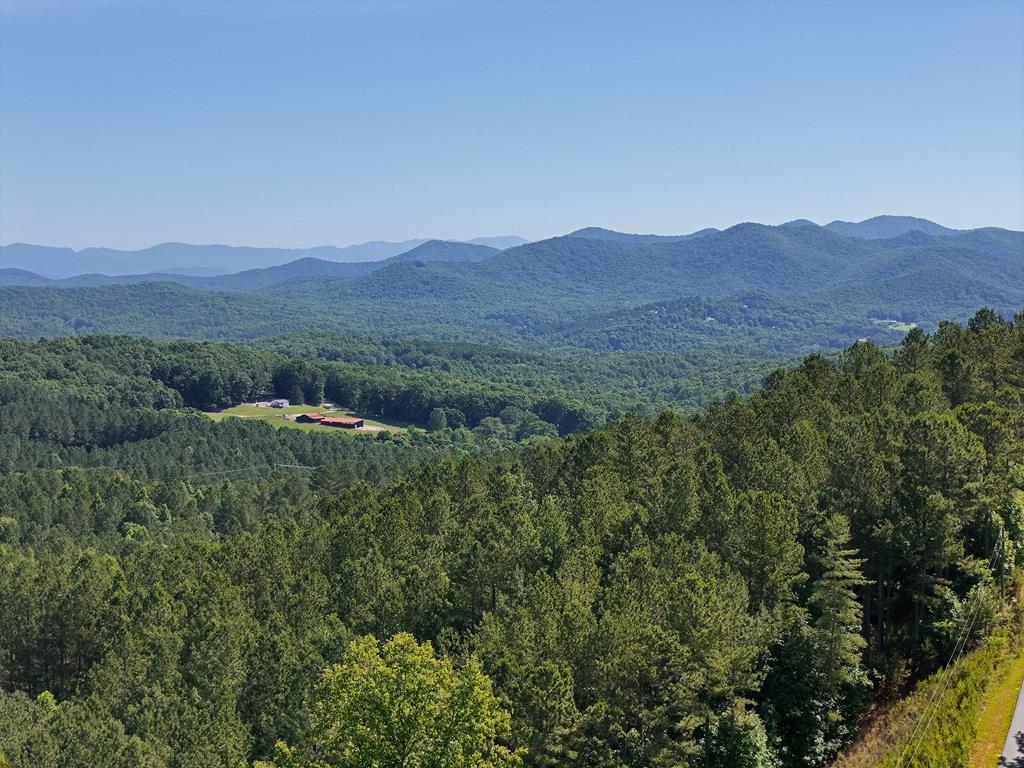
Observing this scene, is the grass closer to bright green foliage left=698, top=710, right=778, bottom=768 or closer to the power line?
the power line

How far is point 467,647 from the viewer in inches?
Answer: 1588

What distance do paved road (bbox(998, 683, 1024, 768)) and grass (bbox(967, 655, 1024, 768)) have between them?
0.49ft

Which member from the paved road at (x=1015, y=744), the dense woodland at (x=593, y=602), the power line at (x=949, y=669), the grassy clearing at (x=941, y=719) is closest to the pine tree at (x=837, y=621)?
the dense woodland at (x=593, y=602)

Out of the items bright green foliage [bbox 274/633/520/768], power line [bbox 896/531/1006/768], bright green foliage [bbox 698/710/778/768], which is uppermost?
bright green foliage [bbox 274/633/520/768]

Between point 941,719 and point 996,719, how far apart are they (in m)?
1.76

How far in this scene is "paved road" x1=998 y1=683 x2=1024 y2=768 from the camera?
28.2 meters

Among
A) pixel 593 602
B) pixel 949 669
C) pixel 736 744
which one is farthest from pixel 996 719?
pixel 593 602

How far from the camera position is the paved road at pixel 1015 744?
92.4 feet

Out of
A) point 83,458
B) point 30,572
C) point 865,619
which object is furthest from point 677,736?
point 83,458

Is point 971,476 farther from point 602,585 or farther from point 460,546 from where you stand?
point 460,546

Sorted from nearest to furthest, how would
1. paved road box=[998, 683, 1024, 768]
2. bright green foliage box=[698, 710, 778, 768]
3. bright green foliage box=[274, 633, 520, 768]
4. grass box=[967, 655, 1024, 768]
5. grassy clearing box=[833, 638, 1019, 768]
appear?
1. bright green foliage box=[274, 633, 520, 768]
2. paved road box=[998, 683, 1024, 768]
3. grass box=[967, 655, 1024, 768]
4. grassy clearing box=[833, 638, 1019, 768]
5. bright green foliage box=[698, 710, 778, 768]

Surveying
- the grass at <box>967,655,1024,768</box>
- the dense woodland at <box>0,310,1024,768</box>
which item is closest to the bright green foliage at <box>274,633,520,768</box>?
the dense woodland at <box>0,310,1024,768</box>

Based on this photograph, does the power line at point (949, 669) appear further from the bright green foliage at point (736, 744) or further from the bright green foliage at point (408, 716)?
the bright green foliage at point (408, 716)

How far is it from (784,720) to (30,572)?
189ft
